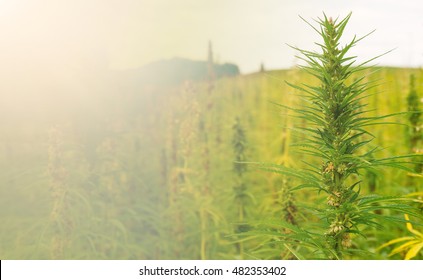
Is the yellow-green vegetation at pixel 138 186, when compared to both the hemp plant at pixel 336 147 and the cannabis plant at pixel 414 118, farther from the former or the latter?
the hemp plant at pixel 336 147

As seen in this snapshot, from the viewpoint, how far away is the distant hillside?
279cm

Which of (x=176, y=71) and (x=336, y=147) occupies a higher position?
(x=176, y=71)

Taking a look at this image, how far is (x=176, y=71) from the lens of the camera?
2.94 metres

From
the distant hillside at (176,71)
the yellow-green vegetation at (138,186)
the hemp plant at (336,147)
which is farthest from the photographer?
the distant hillside at (176,71)

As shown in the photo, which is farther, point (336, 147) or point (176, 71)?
point (176, 71)

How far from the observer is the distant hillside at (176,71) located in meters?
2.79

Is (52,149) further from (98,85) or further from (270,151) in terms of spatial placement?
(270,151)

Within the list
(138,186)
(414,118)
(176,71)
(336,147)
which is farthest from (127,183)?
(336,147)

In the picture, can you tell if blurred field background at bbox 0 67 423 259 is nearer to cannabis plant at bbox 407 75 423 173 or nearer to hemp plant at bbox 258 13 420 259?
cannabis plant at bbox 407 75 423 173

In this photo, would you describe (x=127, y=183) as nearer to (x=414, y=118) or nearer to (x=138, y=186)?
(x=138, y=186)

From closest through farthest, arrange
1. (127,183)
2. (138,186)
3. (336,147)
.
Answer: (336,147), (127,183), (138,186)

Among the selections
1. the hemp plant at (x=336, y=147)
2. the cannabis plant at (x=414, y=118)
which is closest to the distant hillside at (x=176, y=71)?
the cannabis plant at (x=414, y=118)

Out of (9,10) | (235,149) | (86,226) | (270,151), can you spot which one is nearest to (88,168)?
(86,226)
